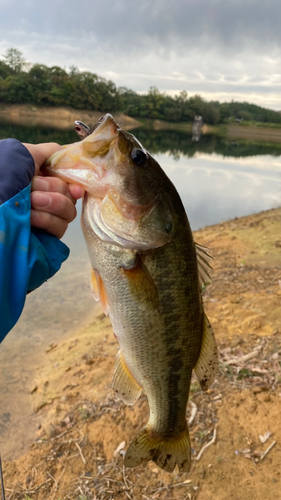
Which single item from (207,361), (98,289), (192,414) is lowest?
(192,414)

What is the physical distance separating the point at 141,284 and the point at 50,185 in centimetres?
68

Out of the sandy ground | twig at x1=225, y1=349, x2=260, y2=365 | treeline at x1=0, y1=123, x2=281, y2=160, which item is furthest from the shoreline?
twig at x1=225, y1=349, x2=260, y2=365

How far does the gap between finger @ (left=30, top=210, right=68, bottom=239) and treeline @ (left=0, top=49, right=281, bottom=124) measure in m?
66.4

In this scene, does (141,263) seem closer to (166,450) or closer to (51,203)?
(51,203)

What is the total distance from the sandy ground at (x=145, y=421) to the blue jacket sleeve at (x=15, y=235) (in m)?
2.26

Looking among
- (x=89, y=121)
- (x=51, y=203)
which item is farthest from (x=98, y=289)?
(x=89, y=121)

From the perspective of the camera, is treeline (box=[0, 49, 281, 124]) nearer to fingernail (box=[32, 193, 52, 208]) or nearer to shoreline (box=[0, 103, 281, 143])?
shoreline (box=[0, 103, 281, 143])

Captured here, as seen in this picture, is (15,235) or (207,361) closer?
(15,235)

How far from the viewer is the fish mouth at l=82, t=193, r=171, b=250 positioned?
1673 millimetres

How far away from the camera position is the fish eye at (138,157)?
64.1 inches

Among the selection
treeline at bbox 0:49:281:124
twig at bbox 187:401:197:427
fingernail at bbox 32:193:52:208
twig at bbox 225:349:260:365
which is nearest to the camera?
fingernail at bbox 32:193:52:208

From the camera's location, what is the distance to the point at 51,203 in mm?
1588

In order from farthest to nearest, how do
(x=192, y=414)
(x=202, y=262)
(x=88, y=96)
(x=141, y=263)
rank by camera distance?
1. (x=88, y=96)
2. (x=192, y=414)
3. (x=202, y=262)
4. (x=141, y=263)

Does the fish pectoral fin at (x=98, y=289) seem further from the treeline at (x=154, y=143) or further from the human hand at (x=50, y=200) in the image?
the treeline at (x=154, y=143)
